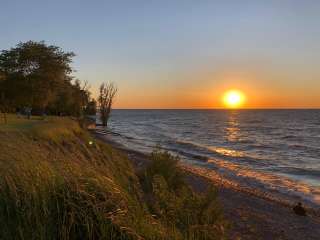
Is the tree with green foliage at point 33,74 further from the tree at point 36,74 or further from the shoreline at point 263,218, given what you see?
the shoreline at point 263,218

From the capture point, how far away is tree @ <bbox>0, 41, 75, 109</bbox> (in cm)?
4722

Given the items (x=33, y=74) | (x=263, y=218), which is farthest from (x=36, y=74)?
(x=263, y=218)

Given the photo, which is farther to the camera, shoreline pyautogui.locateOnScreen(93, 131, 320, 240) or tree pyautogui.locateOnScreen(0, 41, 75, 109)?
tree pyautogui.locateOnScreen(0, 41, 75, 109)

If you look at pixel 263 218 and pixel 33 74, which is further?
pixel 33 74

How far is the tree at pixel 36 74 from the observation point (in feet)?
155

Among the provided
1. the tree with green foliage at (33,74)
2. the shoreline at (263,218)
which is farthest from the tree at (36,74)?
the shoreline at (263,218)

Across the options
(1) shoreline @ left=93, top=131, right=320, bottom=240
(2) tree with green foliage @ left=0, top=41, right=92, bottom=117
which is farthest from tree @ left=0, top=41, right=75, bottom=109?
(1) shoreline @ left=93, top=131, right=320, bottom=240

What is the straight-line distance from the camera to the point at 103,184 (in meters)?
4.73

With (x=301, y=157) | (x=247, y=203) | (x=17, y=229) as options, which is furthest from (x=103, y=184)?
(x=301, y=157)

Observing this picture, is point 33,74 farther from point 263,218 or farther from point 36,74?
point 263,218

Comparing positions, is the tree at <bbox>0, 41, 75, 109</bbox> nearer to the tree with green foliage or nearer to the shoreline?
the tree with green foliage

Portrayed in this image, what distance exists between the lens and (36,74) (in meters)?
47.4

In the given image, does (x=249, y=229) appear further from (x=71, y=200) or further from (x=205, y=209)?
(x=71, y=200)

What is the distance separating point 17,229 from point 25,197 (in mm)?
413
